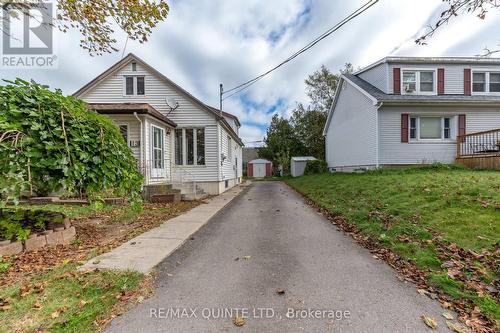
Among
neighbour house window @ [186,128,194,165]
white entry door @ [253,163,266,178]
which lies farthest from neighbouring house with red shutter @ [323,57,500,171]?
white entry door @ [253,163,266,178]

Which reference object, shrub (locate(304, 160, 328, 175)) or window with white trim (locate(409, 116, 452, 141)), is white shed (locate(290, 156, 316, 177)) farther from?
window with white trim (locate(409, 116, 452, 141))

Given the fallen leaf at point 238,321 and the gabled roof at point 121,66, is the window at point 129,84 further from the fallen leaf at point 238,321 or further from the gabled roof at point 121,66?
the fallen leaf at point 238,321

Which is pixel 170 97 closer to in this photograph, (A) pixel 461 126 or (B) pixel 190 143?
(B) pixel 190 143

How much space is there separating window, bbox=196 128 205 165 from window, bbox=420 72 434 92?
1349 centimetres

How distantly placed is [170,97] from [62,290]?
11.6 meters

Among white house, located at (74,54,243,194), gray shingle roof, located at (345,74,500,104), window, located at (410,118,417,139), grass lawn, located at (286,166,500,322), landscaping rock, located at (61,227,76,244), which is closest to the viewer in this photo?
grass lawn, located at (286,166,500,322)

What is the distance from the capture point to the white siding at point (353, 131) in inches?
590

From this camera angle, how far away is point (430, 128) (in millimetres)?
14695

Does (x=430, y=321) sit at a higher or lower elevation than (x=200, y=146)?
lower

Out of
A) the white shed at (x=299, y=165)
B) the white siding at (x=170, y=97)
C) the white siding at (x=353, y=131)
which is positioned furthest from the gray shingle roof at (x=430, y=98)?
the white shed at (x=299, y=165)

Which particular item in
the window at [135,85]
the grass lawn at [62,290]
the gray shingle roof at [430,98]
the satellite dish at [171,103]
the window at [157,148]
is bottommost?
the grass lawn at [62,290]

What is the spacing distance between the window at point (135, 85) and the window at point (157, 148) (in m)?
2.89

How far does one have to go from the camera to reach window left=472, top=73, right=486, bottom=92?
15.7 metres

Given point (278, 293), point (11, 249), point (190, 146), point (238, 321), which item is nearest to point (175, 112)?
point (190, 146)
